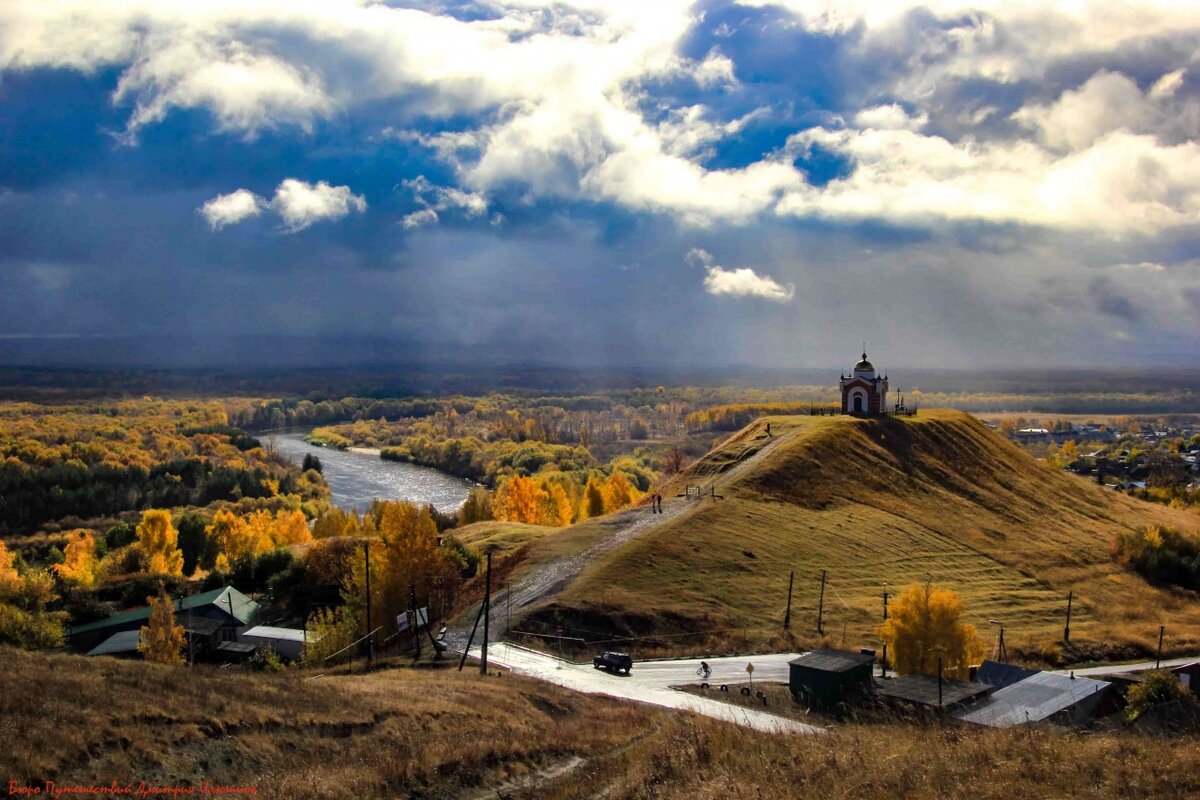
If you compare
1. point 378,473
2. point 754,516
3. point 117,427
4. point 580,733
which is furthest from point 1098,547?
point 117,427

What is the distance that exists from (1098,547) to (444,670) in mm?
57701

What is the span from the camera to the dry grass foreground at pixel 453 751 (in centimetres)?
1425

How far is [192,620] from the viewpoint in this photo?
54.7 meters

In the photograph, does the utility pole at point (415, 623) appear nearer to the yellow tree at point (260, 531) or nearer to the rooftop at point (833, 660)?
the rooftop at point (833, 660)

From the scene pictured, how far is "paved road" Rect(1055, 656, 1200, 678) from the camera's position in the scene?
144 feet

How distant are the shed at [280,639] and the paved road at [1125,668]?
1572 inches

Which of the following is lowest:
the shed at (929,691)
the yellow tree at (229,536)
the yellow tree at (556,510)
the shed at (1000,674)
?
the yellow tree at (229,536)

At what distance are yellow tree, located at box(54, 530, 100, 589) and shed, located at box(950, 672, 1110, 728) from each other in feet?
197

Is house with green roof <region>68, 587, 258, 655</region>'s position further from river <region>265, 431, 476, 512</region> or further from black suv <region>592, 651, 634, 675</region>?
river <region>265, 431, 476, 512</region>

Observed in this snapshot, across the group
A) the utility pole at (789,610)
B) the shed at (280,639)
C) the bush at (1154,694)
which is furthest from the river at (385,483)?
the bush at (1154,694)

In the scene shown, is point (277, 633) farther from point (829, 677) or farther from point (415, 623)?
point (829, 677)

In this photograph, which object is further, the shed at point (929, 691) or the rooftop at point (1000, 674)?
the rooftop at point (1000, 674)

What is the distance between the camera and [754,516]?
→ 205 feet

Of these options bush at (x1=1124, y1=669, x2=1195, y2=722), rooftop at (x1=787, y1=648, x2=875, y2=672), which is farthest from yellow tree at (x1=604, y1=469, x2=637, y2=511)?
bush at (x1=1124, y1=669, x2=1195, y2=722)
